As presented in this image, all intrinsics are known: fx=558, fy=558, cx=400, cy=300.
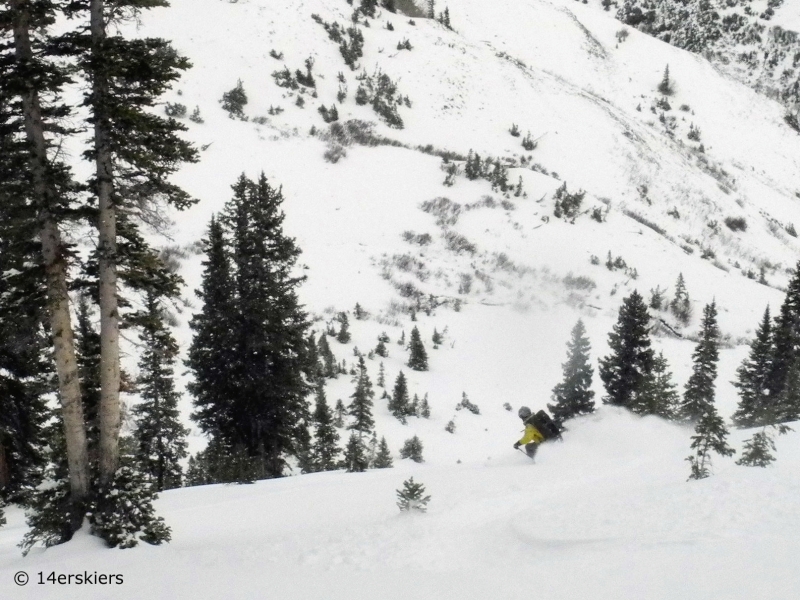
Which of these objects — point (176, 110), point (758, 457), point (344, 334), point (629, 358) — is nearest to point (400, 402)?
point (344, 334)

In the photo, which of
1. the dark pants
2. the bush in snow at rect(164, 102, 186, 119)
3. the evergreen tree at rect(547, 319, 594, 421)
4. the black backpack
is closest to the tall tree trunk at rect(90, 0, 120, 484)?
the dark pants

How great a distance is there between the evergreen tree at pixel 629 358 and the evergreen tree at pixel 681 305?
618 inches

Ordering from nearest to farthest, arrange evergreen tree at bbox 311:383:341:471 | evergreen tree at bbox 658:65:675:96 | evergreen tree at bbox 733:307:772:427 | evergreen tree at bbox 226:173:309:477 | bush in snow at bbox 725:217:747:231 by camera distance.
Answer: evergreen tree at bbox 226:173:309:477, evergreen tree at bbox 311:383:341:471, evergreen tree at bbox 733:307:772:427, bush in snow at bbox 725:217:747:231, evergreen tree at bbox 658:65:675:96

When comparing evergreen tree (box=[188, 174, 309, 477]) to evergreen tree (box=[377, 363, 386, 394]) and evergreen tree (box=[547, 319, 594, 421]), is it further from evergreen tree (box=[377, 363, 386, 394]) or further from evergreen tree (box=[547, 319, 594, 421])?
evergreen tree (box=[547, 319, 594, 421])

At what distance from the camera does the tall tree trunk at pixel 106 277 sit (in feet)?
27.4

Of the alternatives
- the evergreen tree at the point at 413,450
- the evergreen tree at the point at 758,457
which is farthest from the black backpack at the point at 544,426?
the evergreen tree at the point at 413,450

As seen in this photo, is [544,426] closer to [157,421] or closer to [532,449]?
[532,449]

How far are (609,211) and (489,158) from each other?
12.5m

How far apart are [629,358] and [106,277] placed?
23661mm

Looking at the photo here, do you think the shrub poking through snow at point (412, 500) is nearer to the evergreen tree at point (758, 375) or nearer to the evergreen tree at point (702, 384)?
the evergreen tree at point (702, 384)

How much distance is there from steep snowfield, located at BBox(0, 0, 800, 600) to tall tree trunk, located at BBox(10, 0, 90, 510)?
128cm

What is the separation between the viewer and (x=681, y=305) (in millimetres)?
40281

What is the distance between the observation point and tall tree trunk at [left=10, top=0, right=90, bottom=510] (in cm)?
825

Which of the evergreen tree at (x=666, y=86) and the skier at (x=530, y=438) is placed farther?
the evergreen tree at (x=666, y=86)
